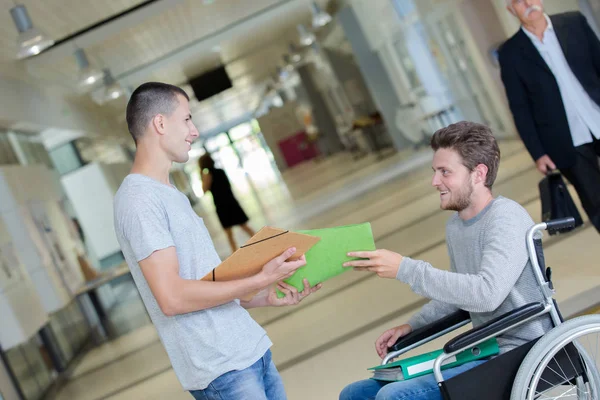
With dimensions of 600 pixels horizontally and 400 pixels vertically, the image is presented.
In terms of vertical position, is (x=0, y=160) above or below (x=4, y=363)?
above

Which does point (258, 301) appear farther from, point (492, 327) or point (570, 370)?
point (570, 370)

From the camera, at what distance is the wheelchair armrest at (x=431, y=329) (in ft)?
7.13

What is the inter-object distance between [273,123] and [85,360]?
1028 inches

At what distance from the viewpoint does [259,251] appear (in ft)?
5.73

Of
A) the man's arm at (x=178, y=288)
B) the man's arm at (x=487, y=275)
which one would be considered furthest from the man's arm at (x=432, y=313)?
the man's arm at (x=178, y=288)

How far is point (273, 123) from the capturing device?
3334cm

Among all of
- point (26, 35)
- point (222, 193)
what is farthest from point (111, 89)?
point (26, 35)

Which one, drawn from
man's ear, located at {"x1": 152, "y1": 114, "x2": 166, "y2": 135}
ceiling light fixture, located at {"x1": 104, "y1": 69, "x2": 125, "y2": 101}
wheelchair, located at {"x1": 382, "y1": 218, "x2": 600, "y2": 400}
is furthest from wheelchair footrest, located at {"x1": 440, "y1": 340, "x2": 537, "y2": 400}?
ceiling light fixture, located at {"x1": 104, "y1": 69, "x2": 125, "y2": 101}

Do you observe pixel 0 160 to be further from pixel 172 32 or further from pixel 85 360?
pixel 172 32

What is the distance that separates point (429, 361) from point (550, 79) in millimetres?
2118

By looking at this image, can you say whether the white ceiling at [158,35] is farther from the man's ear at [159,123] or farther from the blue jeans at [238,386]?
the blue jeans at [238,386]

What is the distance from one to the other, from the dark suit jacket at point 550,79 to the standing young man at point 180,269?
221 cm

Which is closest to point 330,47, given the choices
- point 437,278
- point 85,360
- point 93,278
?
point 93,278

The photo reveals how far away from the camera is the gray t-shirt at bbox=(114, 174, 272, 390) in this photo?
173cm
